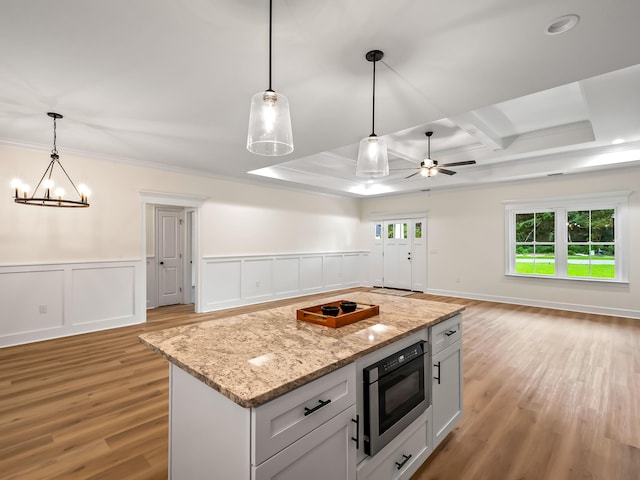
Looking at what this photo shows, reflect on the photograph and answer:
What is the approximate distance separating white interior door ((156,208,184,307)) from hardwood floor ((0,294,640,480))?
2.17m

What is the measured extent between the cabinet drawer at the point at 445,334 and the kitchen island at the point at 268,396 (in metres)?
0.23

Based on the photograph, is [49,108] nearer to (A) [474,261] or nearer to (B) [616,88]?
(B) [616,88]

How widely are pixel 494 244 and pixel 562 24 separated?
18.3 ft

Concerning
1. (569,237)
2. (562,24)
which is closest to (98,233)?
(562,24)

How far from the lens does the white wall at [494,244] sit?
535 cm

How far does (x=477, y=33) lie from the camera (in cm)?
197

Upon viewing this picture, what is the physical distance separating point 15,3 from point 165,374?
3.06m

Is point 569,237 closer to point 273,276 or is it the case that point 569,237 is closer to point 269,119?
point 273,276

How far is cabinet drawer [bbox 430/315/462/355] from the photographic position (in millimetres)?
1943

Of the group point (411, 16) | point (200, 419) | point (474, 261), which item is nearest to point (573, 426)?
point (200, 419)

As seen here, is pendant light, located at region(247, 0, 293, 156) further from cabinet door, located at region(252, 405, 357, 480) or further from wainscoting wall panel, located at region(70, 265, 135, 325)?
wainscoting wall panel, located at region(70, 265, 135, 325)

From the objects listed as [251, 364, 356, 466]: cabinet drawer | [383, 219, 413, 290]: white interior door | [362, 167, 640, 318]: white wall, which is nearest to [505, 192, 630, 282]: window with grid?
[362, 167, 640, 318]: white wall

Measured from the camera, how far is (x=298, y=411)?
44.7 inches

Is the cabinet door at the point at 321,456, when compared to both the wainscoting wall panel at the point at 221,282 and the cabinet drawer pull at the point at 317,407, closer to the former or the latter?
the cabinet drawer pull at the point at 317,407
